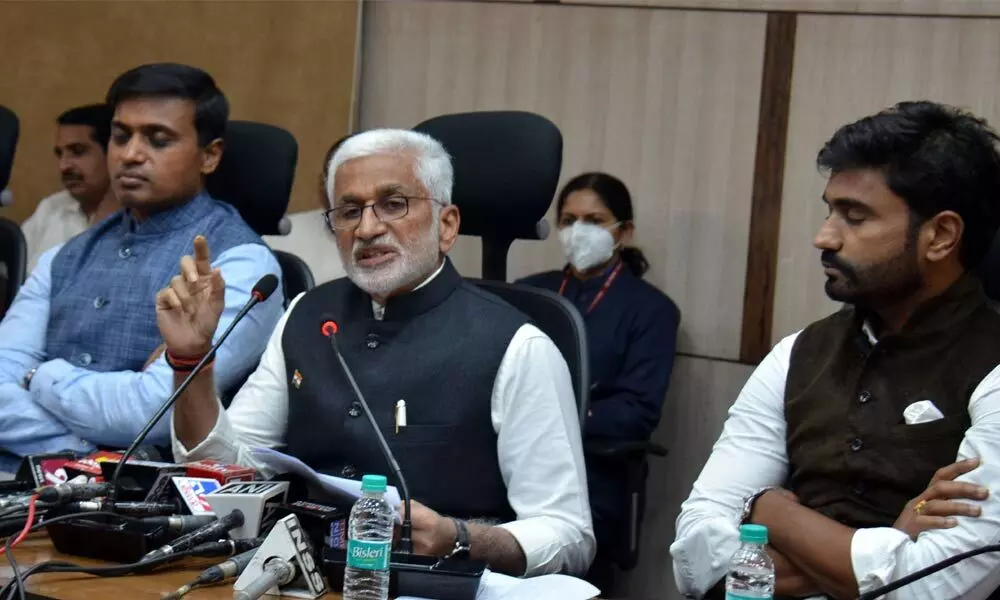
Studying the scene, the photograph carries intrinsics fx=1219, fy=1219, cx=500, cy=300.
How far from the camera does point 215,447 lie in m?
2.24

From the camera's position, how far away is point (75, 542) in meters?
1.72

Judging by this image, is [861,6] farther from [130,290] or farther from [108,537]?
[108,537]

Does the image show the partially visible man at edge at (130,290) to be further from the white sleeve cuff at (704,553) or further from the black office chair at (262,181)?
the white sleeve cuff at (704,553)

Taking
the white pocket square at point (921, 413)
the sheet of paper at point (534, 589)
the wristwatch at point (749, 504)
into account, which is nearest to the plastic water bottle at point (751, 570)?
the sheet of paper at point (534, 589)

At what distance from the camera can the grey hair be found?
7.51ft

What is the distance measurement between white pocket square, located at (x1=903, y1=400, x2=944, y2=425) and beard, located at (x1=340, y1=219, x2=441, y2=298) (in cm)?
90

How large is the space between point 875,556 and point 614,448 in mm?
1295

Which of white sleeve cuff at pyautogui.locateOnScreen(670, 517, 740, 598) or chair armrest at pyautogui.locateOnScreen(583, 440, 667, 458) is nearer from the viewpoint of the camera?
white sleeve cuff at pyautogui.locateOnScreen(670, 517, 740, 598)

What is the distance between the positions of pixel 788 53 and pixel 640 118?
505mm

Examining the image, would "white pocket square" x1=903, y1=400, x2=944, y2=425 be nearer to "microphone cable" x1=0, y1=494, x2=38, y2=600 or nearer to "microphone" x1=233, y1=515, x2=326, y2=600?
"microphone" x1=233, y1=515, x2=326, y2=600

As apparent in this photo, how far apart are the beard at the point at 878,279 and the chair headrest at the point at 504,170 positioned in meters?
0.63

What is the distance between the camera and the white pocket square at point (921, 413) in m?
1.88

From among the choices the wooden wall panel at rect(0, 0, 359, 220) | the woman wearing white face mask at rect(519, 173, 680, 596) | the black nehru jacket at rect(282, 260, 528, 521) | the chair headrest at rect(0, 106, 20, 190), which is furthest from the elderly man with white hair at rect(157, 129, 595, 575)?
the wooden wall panel at rect(0, 0, 359, 220)

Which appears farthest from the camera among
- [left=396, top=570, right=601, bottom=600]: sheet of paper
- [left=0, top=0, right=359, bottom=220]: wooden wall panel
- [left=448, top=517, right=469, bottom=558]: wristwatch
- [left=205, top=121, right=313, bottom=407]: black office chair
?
[left=0, top=0, right=359, bottom=220]: wooden wall panel
